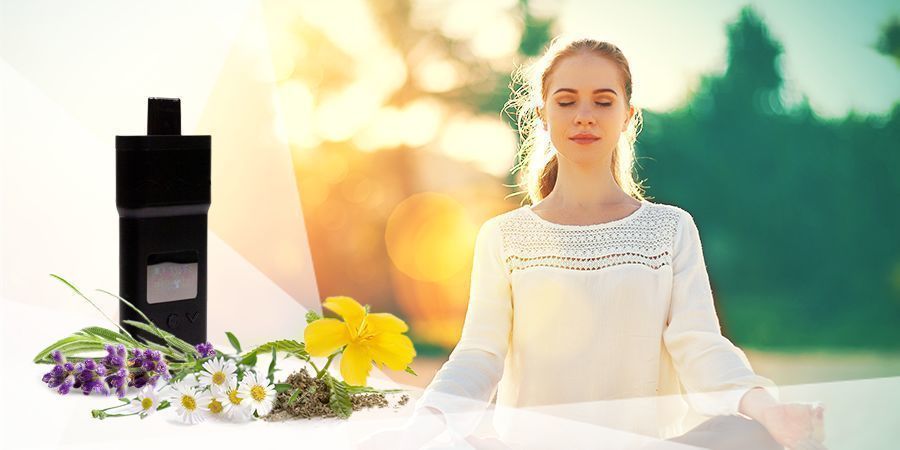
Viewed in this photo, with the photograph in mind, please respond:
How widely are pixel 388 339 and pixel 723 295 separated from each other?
2088 millimetres

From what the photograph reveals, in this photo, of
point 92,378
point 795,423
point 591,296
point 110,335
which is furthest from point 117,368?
point 795,423

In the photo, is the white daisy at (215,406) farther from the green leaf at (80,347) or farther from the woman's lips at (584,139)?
the woman's lips at (584,139)

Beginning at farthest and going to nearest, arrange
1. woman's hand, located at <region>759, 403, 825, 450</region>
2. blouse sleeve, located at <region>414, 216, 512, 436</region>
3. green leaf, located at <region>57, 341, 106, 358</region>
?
green leaf, located at <region>57, 341, 106, 358</region>, blouse sleeve, located at <region>414, 216, 512, 436</region>, woman's hand, located at <region>759, 403, 825, 450</region>

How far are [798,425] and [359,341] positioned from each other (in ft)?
2.34

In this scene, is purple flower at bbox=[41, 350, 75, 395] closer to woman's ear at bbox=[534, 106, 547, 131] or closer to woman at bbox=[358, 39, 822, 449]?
woman at bbox=[358, 39, 822, 449]

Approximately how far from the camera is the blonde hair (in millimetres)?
1740

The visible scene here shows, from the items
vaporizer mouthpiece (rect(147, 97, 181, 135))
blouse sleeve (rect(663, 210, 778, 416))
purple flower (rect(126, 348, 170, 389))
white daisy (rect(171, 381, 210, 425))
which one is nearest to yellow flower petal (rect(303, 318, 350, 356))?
white daisy (rect(171, 381, 210, 425))

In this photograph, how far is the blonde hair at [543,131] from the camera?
1.74 metres

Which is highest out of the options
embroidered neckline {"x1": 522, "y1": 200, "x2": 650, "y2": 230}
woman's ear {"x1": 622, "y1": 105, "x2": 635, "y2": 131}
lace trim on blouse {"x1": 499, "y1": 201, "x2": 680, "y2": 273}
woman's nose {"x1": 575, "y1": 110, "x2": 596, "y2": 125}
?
woman's ear {"x1": 622, "y1": 105, "x2": 635, "y2": 131}

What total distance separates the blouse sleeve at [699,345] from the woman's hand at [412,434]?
413 millimetres

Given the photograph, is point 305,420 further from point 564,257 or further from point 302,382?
point 564,257

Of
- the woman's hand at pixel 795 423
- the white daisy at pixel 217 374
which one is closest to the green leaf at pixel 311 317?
the white daisy at pixel 217 374

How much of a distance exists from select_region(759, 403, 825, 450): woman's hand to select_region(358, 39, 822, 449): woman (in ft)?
0.48

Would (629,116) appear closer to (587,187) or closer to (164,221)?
(587,187)
